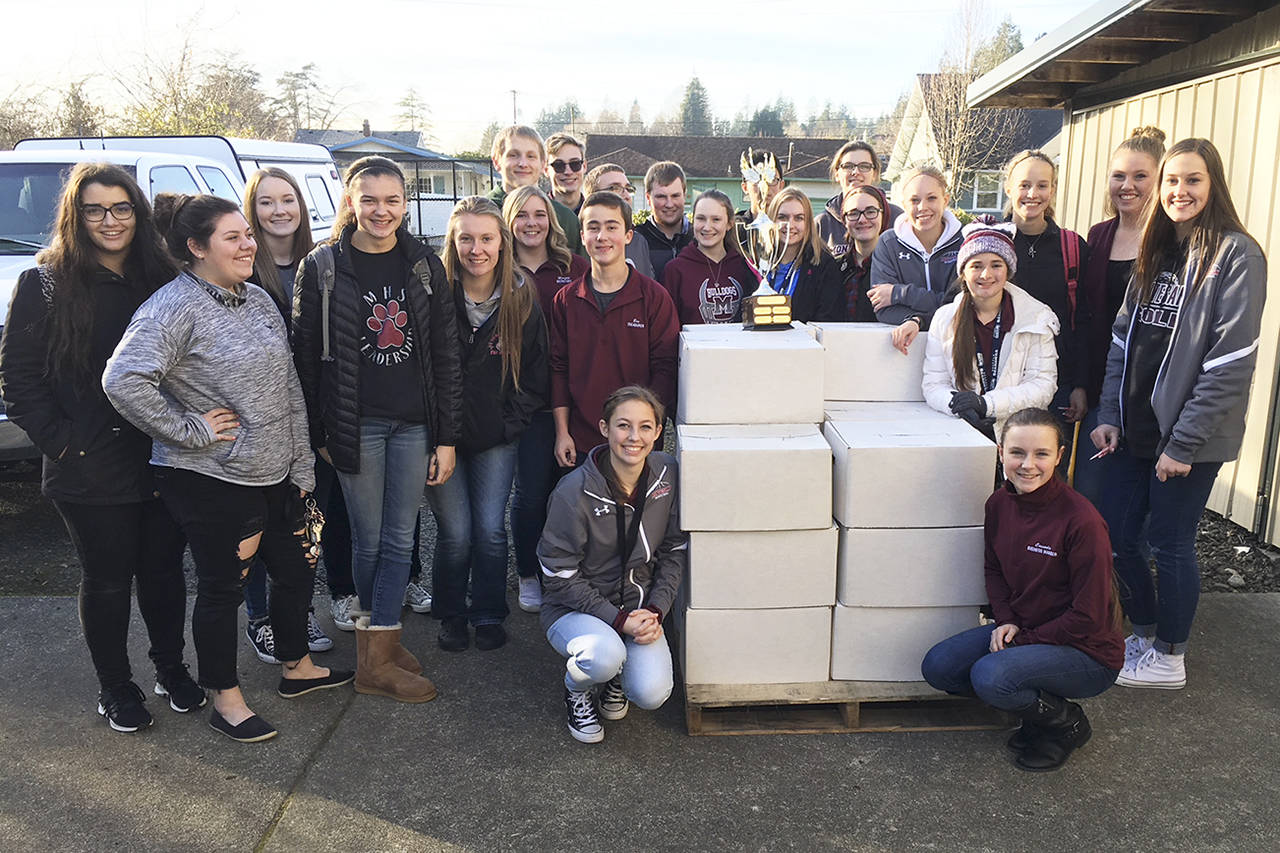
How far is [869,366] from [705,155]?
44.9 meters

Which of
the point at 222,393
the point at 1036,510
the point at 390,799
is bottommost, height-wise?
the point at 390,799

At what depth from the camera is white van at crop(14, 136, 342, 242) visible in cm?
906

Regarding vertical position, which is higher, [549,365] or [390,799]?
[549,365]

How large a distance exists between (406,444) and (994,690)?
7.62 ft

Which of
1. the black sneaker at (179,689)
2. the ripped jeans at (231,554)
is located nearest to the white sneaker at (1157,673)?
the ripped jeans at (231,554)

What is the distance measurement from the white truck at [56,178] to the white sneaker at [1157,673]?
16.7 ft

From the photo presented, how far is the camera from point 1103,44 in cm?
641

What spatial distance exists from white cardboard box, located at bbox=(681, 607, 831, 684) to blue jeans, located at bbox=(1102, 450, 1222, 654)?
1.31 metres

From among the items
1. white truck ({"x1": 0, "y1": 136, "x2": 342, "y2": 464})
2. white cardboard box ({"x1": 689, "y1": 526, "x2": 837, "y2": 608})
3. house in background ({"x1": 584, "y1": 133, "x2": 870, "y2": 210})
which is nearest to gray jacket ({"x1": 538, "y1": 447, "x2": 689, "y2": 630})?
white cardboard box ({"x1": 689, "y1": 526, "x2": 837, "y2": 608})

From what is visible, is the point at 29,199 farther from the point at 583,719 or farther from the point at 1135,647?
the point at 1135,647

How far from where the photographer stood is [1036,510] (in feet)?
10.8

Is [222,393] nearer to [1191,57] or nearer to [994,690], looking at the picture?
[994,690]

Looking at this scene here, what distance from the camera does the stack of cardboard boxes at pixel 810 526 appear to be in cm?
343

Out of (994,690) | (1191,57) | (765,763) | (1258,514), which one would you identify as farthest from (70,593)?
(1191,57)
